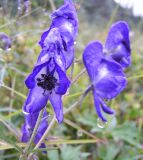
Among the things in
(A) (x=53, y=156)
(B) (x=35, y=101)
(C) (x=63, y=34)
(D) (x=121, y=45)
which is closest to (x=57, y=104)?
(B) (x=35, y=101)

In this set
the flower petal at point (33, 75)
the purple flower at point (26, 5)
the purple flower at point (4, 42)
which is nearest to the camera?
the flower petal at point (33, 75)

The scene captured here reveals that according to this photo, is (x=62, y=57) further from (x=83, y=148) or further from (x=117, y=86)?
(x=83, y=148)

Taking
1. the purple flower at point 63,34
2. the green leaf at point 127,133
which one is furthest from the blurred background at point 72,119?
the purple flower at point 63,34

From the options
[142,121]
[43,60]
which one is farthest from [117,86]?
[142,121]

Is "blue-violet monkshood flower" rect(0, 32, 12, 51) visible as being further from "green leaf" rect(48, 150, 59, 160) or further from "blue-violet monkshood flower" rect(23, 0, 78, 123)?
"blue-violet monkshood flower" rect(23, 0, 78, 123)

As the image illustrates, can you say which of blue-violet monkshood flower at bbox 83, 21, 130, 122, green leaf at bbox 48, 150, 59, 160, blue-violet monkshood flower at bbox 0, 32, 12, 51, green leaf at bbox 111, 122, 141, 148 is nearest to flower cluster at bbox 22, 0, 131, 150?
blue-violet monkshood flower at bbox 83, 21, 130, 122

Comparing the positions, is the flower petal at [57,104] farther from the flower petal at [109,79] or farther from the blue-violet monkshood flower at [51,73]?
the flower petal at [109,79]
